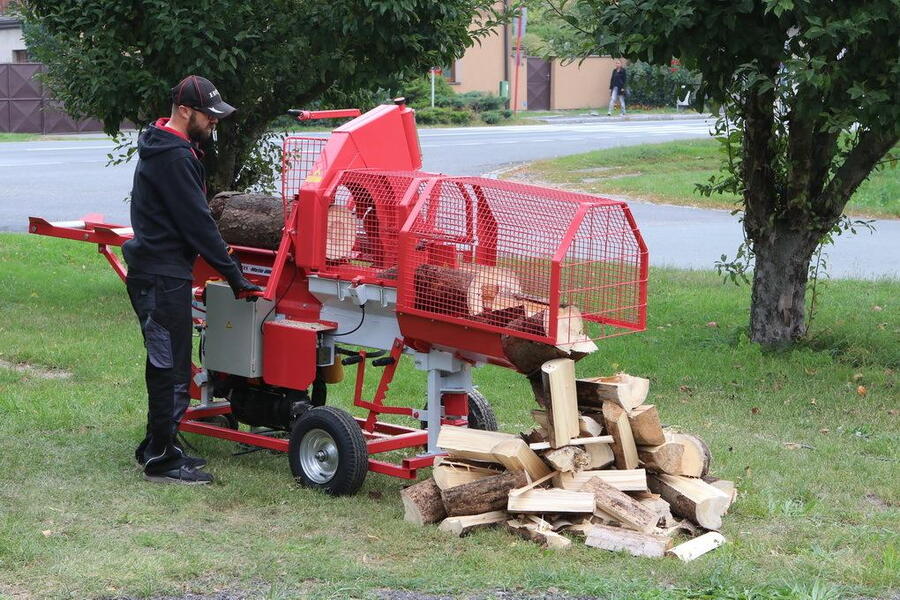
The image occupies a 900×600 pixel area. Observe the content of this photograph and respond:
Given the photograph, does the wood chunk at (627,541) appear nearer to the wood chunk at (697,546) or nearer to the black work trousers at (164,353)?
the wood chunk at (697,546)

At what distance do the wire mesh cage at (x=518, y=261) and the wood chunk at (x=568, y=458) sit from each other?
501mm

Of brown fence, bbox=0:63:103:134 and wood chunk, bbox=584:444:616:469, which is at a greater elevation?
brown fence, bbox=0:63:103:134

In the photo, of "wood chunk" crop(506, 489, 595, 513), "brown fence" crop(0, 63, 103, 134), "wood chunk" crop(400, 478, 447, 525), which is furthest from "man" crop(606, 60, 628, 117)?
"wood chunk" crop(506, 489, 595, 513)

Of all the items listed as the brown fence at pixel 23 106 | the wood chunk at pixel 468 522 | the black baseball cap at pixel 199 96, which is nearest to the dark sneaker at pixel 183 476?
the wood chunk at pixel 468 522

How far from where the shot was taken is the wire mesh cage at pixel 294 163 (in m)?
6.47

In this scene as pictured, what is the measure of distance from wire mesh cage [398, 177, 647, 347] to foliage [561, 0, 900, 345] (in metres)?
2.57

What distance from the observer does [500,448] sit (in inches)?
221

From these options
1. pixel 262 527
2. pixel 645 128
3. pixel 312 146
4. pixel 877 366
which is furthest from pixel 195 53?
pixel 645 128

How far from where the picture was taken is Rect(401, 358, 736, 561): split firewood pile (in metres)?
5.46

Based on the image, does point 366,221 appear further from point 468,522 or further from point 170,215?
point 468,522

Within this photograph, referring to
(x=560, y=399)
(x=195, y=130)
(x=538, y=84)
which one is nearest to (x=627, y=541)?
(x=560, y=399)

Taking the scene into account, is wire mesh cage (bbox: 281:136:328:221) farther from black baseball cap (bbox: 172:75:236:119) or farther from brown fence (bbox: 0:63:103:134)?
brown fence (bbox: 0:63:103:134)

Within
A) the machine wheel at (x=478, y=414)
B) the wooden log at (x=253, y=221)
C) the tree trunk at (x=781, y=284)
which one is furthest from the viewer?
the tree trunk at (x=781, y=284)

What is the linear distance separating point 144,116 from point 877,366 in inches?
264
